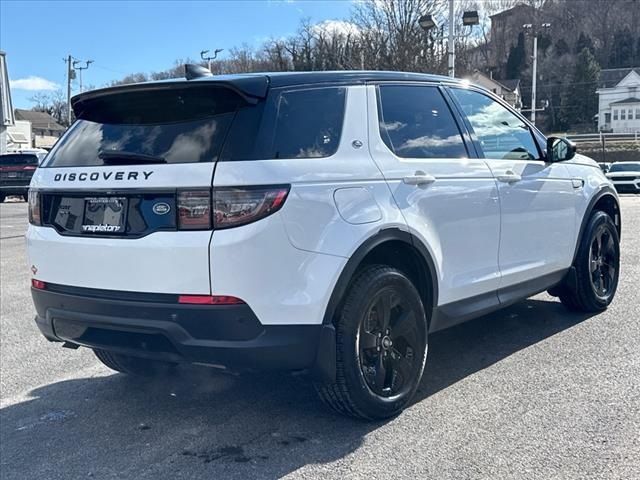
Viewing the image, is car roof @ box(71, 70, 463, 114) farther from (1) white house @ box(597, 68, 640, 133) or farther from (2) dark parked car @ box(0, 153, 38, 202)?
(1) white house @ box(597, 68, 640, 133)

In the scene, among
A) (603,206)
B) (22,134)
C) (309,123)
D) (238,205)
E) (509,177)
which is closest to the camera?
(238,205)

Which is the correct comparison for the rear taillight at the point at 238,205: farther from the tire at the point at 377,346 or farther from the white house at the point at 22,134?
the white house at the point at 22,134

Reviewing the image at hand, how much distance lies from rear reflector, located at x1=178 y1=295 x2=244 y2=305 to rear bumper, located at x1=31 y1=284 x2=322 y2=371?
0.02 m

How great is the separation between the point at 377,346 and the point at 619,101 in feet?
300

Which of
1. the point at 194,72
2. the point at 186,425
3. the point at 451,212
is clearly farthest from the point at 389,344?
the point at 194,72

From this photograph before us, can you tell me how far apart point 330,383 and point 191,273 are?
3.01ft

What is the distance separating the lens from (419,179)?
12.6ft

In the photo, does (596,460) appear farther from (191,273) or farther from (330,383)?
(191,273)

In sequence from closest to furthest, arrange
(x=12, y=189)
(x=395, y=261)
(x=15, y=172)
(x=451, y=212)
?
(x=395, y=261), (x=451, y=212), (x=15, y=172), (x=12, y=189)

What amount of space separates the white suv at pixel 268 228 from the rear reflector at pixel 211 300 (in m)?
0.01

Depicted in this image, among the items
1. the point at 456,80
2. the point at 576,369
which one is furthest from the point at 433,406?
the point at 456,80

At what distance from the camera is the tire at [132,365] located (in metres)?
4.25

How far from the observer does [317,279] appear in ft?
10.7

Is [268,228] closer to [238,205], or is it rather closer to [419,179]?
[238,205]
